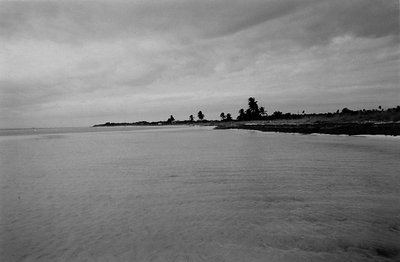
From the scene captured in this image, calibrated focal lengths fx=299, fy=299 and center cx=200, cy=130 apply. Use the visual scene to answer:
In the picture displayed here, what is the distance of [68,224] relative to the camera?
8711 millimetres

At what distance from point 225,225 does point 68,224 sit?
4565 millimetres

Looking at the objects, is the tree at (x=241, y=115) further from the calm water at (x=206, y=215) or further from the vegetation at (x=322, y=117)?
the calm water at (x=206, y=215)

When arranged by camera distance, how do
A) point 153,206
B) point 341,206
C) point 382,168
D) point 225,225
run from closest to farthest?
point 225,225 → point 341,206 → point 153,206 → point 382,168

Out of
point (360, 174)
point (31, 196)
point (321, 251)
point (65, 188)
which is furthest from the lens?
point (360, 174)

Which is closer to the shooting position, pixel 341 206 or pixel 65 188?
pixel 341 206

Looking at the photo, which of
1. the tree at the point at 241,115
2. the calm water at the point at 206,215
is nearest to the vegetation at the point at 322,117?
the tree at the point at 241,115

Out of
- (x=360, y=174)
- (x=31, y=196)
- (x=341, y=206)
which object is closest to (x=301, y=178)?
(x=360, y=174)

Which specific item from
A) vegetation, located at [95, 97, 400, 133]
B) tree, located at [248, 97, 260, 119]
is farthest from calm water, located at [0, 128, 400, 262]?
tree, located at [248, 97, 260, 119]

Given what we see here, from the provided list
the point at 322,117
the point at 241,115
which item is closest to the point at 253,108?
the point at 241,115

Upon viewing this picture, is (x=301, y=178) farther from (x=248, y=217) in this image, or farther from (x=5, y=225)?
(x=5, y=225)

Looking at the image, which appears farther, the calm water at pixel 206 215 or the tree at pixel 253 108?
the tree at pixel 253 108

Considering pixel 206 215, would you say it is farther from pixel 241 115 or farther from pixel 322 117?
pixel 241 115

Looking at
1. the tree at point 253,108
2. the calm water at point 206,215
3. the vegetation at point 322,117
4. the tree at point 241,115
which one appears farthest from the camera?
the tree at point 241,115

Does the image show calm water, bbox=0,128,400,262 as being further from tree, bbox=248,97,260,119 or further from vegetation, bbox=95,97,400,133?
tree, bbox=248,97,260,119
